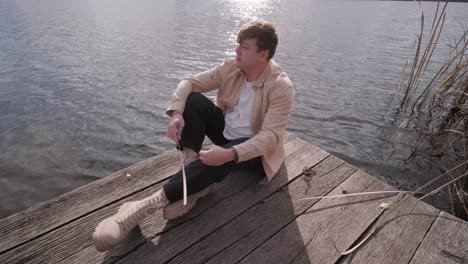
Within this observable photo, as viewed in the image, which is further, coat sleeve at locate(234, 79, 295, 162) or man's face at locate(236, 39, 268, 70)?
man's face at locate(236, 39, 268, 70)

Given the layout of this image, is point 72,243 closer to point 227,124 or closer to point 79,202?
point 79,202

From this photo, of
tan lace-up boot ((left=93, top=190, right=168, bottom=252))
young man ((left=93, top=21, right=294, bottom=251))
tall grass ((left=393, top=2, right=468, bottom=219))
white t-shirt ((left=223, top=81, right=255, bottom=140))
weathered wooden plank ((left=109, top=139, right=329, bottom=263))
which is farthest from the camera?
tall grass ((left=393, top=2, right=468, bottom=219))

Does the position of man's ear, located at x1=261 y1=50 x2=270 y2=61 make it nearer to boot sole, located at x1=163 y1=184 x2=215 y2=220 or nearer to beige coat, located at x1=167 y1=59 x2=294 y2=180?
beige coat, located at x1=167 y1=59 x2=294 y2=180

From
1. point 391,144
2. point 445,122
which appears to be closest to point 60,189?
point 391,144

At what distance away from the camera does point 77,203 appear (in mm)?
2445

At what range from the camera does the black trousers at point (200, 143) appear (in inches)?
89.7

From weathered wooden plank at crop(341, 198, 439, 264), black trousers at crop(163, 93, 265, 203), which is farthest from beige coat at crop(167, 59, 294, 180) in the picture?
weathered wooden plank at crop(341, 198, 439, 264)

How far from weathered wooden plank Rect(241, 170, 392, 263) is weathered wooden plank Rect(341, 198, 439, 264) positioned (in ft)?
0.31

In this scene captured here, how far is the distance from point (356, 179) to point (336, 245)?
95cm

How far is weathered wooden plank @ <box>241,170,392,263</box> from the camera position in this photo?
2.17 m

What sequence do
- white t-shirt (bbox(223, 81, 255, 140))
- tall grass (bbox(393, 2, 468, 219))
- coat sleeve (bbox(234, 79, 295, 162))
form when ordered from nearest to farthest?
coat sleeve (bbox(234, 79, 295, 162)) < white t-shirt (bbox(223, 81, 255, 140)) < tall grass (bbox(393, 2, 468, 219))

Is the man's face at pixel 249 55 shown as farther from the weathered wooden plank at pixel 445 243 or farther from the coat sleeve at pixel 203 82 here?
the weathered wooden plank at pixel 445 243

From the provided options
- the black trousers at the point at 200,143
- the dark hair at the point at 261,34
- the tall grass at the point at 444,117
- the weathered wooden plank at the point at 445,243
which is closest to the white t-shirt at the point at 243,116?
the black trousers at the point at 200,143

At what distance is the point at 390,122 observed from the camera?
6.47 meters
